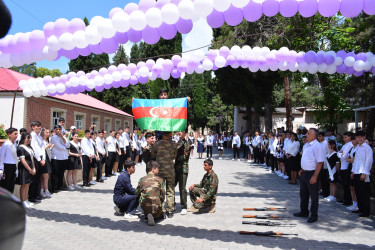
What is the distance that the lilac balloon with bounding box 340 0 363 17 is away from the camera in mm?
5008

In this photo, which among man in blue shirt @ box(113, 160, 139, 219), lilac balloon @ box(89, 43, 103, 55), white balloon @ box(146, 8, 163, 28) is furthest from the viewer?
man in blue shirt @ box(113, 160, 139, 219)

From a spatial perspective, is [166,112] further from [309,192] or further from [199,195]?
Answer: [309,192]

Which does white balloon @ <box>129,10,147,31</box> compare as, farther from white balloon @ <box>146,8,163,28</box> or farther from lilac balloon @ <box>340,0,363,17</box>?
lilac balloon @ <box>340,0,363,17</box>

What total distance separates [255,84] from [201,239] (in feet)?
74.6

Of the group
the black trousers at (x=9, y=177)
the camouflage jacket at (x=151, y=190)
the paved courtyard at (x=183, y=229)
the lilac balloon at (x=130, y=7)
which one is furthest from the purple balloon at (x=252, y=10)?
the black trousers at (x=9, y=177)

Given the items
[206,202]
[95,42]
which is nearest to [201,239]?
[206,202]

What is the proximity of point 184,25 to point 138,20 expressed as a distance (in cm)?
86

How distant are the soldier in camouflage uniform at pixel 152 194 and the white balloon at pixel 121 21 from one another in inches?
A: 112

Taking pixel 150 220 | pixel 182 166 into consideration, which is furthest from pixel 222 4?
pixel 150 220

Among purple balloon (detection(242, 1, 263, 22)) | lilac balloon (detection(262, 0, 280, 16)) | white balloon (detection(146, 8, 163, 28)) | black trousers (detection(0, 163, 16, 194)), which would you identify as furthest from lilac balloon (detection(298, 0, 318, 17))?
black trousers (detection(0, 163, 16, 194))

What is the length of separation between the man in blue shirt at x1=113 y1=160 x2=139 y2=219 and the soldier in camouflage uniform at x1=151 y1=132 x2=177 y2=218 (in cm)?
68

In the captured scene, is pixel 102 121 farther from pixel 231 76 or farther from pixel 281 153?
pixel 281 153

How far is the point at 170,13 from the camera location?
5363mm

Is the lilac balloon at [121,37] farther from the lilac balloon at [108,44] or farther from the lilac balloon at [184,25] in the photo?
the lilac balloon at [184,25]
